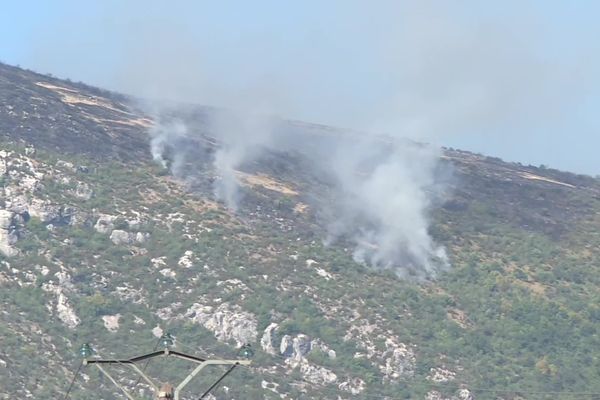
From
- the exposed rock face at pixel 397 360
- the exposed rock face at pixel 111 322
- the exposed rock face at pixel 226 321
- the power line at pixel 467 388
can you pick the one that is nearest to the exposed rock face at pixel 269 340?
the exposed rock face at pixel 226 321

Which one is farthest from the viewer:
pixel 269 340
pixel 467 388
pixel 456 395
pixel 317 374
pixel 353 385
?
pixel 269 340

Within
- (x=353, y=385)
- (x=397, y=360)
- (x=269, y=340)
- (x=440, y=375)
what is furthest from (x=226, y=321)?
(x=440, y=375)

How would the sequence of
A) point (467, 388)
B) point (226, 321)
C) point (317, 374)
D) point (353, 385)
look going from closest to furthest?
point (353, 385) < point (317, 374) < point (467, 388) < point (226, 321)

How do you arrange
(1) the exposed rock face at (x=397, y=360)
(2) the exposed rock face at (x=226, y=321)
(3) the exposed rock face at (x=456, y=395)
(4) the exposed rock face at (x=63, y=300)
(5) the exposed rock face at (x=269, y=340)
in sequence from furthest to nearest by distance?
(2) the exposed rock face at (x=226, y=321), (4) the exposed rock face at (x=63, y=300), (5) the exposed rock face at (x=269, y=340), (1) the exposed rock face at (x=397, y=360), (3) the exposed rock face at (x=456, y=395)

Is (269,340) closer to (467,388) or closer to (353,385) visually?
(353,385)

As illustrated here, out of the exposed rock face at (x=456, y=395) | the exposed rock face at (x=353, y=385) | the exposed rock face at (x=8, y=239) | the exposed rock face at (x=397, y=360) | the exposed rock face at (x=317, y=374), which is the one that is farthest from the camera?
the exposed rock face at (x=8, y=239)

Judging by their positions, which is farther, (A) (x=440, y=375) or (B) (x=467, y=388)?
(A) (x=440, y=375)

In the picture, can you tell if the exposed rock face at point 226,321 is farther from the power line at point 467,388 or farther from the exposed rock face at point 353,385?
the exposed rock face at point 353,385

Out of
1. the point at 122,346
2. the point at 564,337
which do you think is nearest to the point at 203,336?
the point at 122,346

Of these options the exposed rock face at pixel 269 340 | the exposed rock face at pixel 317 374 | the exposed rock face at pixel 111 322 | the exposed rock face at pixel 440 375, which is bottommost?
the exposed rock face at pixel 111 322
